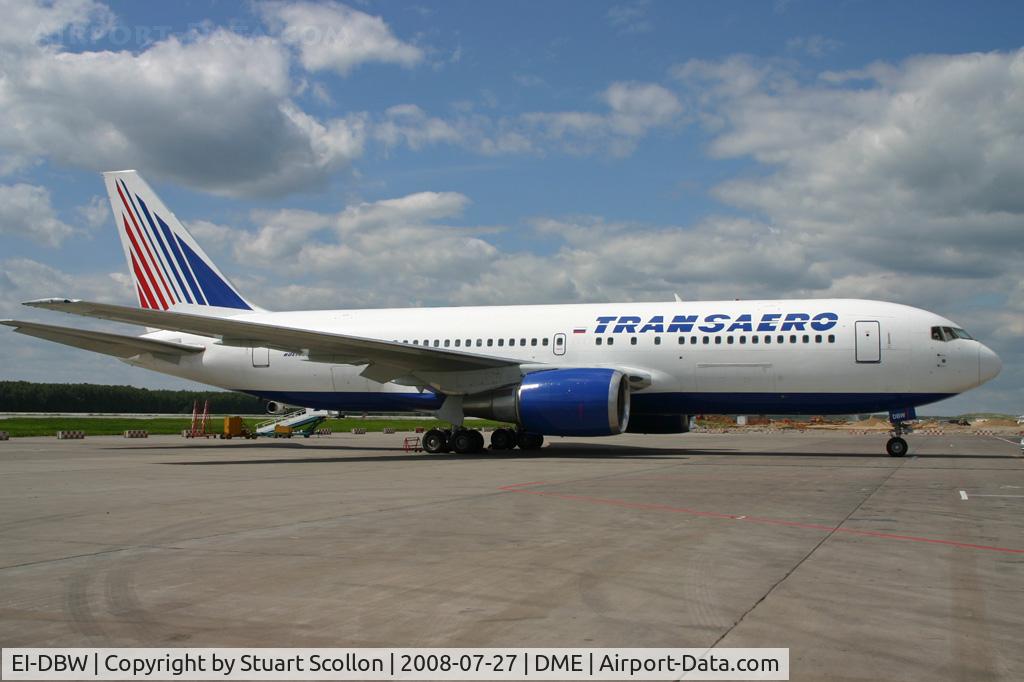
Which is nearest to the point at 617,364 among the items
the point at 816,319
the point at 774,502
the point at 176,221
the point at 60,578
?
the point at 816,319

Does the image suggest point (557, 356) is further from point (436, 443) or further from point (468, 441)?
point (436, 443)

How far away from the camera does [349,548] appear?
756cm

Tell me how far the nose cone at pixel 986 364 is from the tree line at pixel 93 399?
75.0 metres

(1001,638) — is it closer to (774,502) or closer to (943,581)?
(943,581)

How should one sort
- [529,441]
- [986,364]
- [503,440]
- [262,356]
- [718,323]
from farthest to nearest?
[262,356], [529,441], [503,440], [718,323], [986,364]

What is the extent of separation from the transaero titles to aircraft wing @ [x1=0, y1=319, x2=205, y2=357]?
13.5 m

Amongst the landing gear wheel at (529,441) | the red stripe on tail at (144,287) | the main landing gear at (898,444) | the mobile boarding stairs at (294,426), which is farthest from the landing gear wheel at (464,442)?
the mobile boarding stairs at (294,426)

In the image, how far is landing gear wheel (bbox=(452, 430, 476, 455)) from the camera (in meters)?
22.8

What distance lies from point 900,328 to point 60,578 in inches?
770

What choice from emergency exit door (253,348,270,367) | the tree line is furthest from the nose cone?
the tree line

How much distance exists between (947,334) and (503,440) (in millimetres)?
12384

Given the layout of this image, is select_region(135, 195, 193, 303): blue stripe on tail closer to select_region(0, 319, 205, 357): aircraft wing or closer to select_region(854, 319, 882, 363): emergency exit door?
select_region(0, 319, 205, 357): aircraft wing

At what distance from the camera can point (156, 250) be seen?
27016 millimetres
